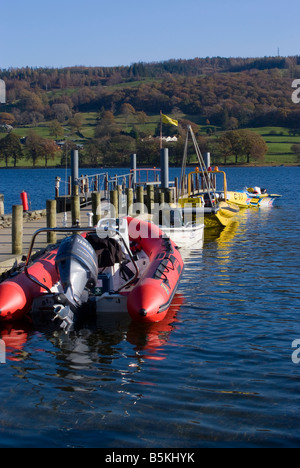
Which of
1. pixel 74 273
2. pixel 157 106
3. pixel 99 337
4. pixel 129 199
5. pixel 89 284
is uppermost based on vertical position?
pixel 157 106

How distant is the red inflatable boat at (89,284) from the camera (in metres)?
10.4

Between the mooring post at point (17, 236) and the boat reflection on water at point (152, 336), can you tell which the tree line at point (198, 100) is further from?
the boat reflection on water at point (152, 336)

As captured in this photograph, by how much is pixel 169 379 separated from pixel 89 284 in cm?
330

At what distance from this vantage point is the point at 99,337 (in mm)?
10250

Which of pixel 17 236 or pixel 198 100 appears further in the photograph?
pixel 198 100

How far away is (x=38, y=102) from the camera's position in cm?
17700

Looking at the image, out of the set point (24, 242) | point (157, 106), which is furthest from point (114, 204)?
point (157, 106)

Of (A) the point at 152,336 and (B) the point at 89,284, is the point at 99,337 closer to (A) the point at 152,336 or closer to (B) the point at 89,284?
(A) the point at 152,336

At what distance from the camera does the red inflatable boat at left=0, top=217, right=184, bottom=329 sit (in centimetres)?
1037

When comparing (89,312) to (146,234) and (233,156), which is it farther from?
(233,156)

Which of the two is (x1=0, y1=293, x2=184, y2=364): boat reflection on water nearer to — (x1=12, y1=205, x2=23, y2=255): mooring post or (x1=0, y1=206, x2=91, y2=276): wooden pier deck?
(x1=0, y1=206, x2=91, y2=276): wooden pier deck

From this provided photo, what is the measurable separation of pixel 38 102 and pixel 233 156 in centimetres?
7545

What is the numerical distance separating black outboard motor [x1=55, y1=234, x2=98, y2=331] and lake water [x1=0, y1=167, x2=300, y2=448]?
0.55 m
